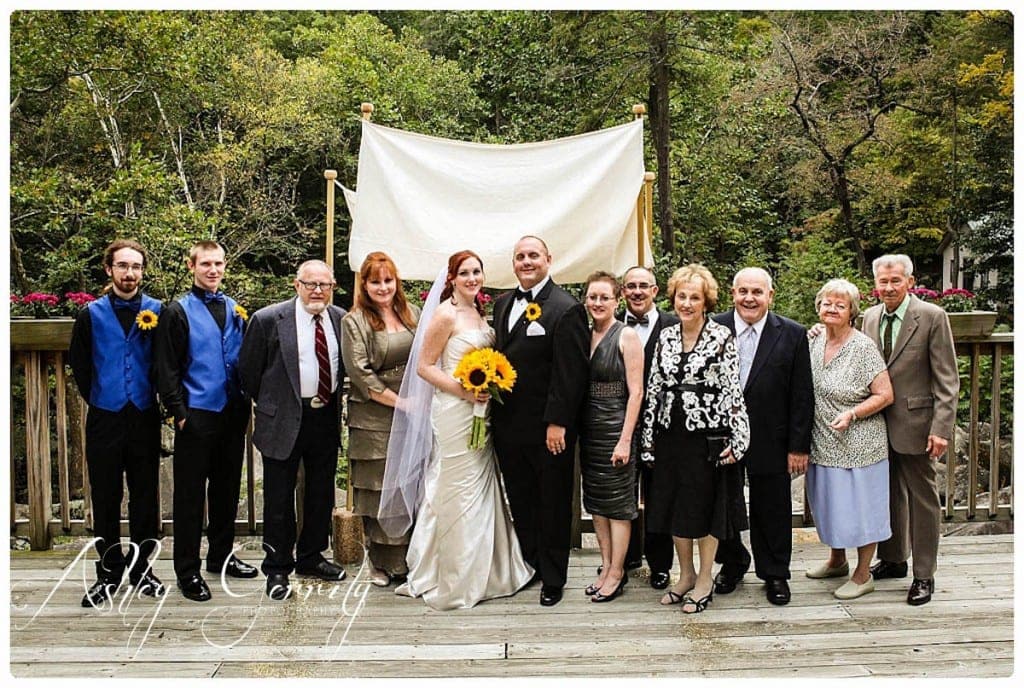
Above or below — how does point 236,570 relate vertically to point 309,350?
A: below

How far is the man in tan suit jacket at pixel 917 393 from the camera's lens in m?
3.94

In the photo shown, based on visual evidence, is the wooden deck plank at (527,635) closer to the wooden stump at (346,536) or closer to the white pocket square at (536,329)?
the wooden stump at (346,536)

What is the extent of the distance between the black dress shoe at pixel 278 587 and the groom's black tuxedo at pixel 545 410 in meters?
1.11

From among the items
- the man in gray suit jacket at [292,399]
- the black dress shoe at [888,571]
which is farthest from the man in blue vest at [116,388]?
the black dress shoe at [888,571]

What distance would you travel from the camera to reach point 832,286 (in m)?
3.96

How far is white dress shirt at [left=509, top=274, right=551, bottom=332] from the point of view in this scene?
13.2 ft

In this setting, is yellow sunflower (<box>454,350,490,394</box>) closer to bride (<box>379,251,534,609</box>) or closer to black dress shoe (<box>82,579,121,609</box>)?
bride (<box>379,251,534,609</box>)

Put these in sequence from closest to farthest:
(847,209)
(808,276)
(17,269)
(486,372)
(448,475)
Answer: (486,372) < (448,475) < (17,269) < (808,276) < (847,209)

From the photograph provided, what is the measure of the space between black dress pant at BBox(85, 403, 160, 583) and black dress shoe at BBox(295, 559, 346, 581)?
0.72m

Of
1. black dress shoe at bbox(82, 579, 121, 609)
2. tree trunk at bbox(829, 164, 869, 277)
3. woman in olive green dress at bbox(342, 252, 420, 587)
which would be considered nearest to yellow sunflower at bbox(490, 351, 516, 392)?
woman in olive green dress at bbox(342, 252, 420, 587)

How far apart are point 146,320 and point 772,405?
2742mm

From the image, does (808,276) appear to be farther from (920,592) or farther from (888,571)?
(920,592)

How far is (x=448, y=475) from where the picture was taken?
409 cm

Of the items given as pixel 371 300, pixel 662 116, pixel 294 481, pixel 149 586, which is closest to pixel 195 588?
pixel 149 586
